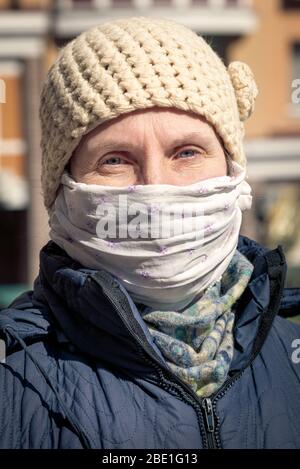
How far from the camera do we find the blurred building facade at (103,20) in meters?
12.5

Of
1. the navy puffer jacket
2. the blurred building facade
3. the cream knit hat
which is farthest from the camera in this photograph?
the blurred building facade

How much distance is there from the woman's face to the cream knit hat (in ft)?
0.08

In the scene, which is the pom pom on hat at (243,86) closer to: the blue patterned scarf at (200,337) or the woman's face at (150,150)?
the woman's face at (150,150)

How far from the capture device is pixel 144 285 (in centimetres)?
188

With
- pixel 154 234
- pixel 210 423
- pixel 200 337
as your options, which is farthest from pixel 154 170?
pixel 210 423

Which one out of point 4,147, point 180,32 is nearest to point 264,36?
point 4,147

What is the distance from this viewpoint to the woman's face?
1864mm

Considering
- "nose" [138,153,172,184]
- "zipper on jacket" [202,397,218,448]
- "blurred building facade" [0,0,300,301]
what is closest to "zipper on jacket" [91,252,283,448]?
"zipper on jacket" [202,397,218,448]

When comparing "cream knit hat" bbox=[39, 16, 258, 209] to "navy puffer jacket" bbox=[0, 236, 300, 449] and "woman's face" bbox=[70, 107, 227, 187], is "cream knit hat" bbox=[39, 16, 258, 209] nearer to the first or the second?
"woman's face" bbox=[70, 107, 227, 187]

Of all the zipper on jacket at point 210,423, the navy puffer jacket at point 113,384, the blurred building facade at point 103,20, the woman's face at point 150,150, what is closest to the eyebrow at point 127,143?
the woman's face at point 150,150

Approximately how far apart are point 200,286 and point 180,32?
0.62 m

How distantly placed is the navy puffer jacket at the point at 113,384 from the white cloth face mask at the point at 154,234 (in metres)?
0.06

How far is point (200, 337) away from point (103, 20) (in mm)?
11096
